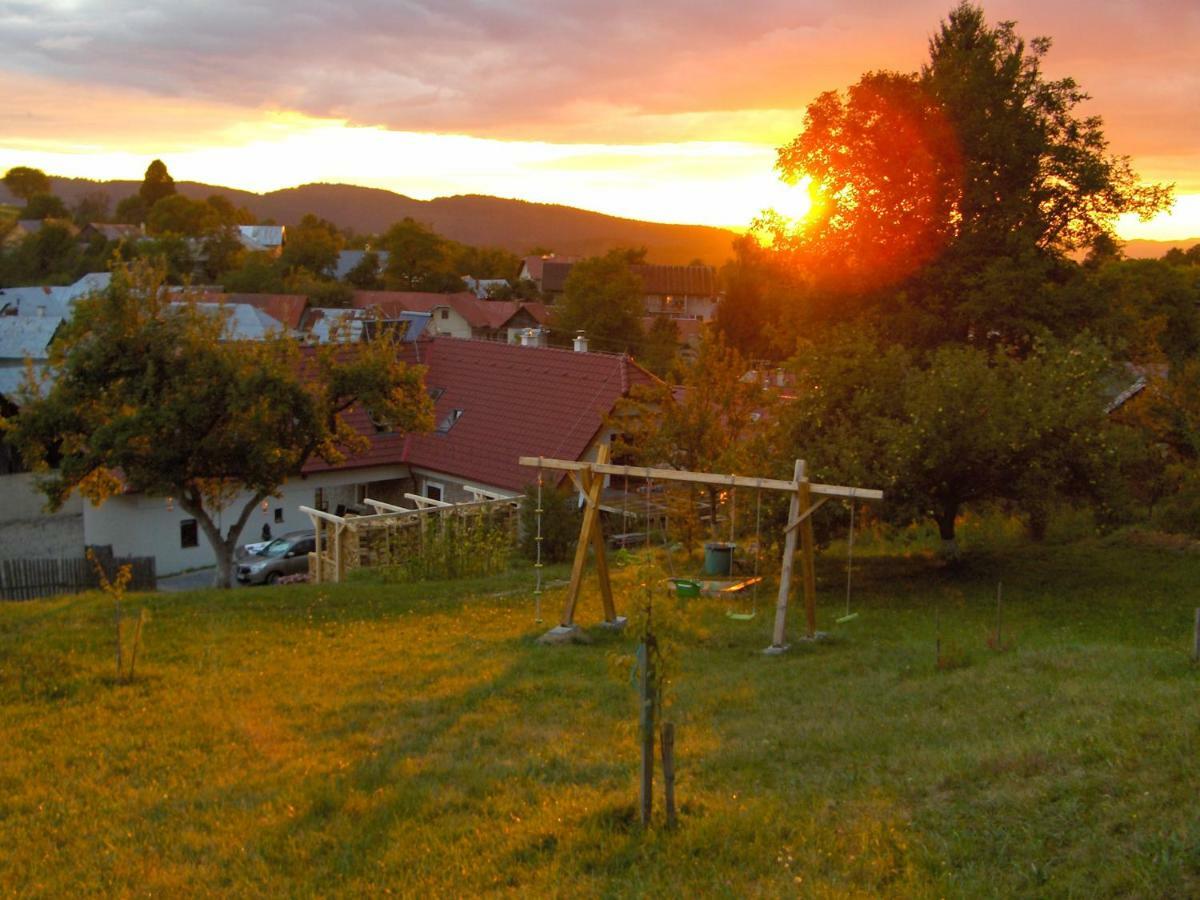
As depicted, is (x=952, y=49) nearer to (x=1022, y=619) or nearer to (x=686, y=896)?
(x=1022, y=619)

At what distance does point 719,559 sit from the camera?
765 inches

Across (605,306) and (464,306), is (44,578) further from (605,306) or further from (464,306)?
(464,306)

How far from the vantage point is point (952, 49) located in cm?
2922

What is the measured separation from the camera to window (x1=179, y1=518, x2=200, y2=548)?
31234 millimetres

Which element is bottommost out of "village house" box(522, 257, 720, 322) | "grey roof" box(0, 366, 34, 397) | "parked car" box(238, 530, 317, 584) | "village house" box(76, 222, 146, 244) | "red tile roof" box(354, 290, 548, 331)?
"parked car" box(238, 530, 317, 584)

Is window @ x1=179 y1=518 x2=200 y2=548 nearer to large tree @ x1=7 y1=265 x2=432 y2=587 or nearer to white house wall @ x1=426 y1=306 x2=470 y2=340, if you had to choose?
large tree @ x1=7 y1=265 x2=432 y2=587

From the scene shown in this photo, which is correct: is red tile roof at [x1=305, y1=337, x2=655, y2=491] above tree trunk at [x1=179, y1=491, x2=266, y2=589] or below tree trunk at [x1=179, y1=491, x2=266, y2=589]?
above

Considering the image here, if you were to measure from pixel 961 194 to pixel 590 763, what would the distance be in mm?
20781

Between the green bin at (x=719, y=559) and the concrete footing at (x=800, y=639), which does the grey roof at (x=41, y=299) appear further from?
the concrete footing at (x=800, y=639)

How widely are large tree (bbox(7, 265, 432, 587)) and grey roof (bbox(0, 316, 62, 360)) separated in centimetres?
3662

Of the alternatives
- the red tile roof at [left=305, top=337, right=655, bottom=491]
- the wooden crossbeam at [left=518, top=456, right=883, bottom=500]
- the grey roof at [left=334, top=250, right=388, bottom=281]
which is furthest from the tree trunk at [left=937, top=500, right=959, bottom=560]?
the grey roof at [left=334, top=250, right=388, bottom=281]

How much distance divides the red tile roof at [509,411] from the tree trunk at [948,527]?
11.5m

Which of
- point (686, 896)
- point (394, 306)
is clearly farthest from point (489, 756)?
point (394, 306)

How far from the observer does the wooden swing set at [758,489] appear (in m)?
14.5
